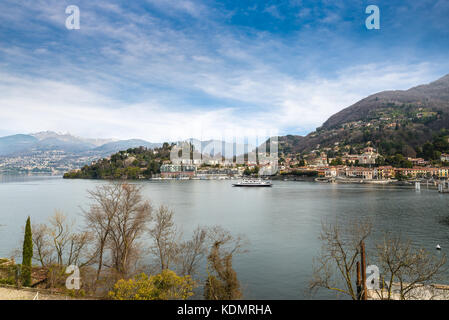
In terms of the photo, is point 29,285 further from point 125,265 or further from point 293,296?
point 293,296

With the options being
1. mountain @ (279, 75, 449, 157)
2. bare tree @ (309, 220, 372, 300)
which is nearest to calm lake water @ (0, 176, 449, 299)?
bare tree @ (309, 220, 372, 300)

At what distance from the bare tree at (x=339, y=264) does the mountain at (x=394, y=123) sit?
6528cm

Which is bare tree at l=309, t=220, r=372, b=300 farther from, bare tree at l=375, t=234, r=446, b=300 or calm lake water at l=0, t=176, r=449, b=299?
bare tree at l=375, t=234, r=446, b=300

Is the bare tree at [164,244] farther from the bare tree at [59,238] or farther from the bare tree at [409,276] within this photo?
the bare tree at [409,276]

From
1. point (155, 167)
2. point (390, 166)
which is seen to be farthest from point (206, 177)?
point (390, 166)

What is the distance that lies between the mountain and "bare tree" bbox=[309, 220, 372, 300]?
65.3 metres

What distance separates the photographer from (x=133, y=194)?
901 cm

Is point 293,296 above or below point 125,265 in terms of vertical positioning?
below

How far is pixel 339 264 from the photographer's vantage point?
7820 mm

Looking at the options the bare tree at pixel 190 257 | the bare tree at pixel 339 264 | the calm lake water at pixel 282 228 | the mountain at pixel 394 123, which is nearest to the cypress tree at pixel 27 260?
the bare tree at pixel 190 257

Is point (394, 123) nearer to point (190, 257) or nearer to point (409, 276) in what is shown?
point (190, 257)

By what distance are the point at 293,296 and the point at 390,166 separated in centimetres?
5826

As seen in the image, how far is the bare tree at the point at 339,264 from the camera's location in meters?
6.62
